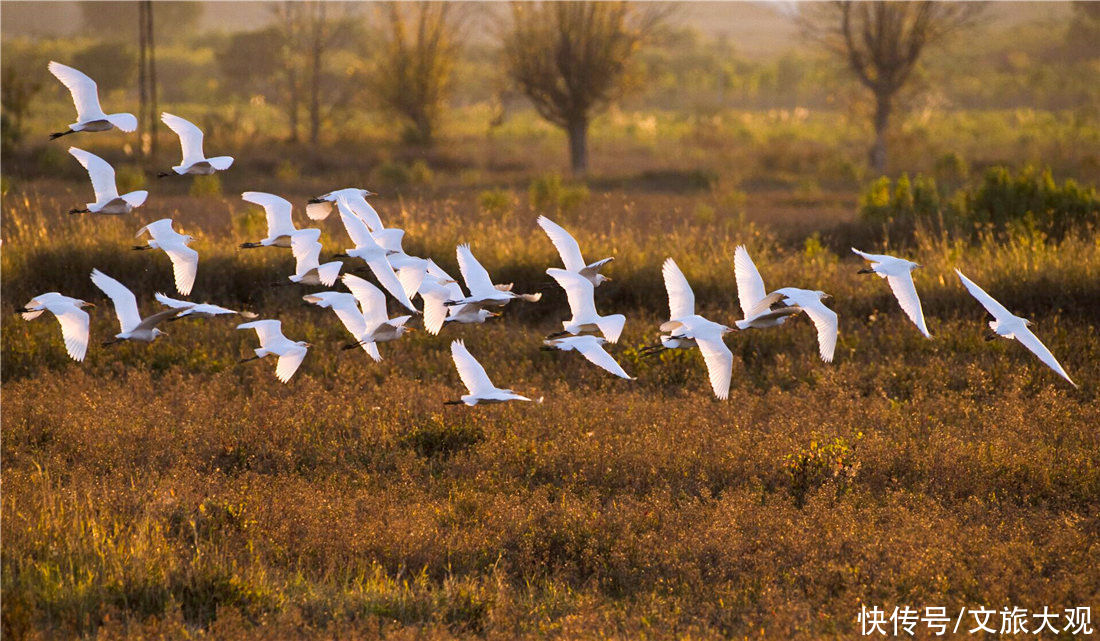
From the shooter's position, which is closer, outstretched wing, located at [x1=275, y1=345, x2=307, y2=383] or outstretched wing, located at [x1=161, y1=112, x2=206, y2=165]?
outstretched wing, located at [x1=161, y1=112, x2=206, y2=165]

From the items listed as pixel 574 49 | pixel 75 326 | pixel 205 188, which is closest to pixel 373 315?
pixel 75 326

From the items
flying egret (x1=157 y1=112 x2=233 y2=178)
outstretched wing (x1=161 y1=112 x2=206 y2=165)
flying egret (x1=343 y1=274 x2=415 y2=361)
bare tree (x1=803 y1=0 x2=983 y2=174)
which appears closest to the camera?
flying egret (x1=157 y1=112 x2=233 y2=178)

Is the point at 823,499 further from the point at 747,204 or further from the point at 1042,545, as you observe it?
the point at 747,204

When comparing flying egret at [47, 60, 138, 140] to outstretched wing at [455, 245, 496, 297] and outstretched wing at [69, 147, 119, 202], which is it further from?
outstretched wing at [455, 245, 496, 297]

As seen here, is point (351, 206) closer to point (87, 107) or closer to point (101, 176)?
point (101, 176)

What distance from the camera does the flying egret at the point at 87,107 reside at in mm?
4539

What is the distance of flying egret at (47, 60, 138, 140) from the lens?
4.54m

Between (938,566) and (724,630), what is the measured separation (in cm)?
124

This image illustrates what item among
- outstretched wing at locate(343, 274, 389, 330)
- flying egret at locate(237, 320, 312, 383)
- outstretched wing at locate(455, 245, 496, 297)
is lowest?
flying egret at locate(237, 320, 312, 383)

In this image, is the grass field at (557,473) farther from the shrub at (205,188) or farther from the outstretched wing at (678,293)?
the shrub at (205,188)

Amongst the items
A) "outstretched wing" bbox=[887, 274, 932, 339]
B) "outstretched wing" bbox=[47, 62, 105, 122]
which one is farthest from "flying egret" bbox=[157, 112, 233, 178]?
"outstretched wing" bbox=[887, 274, 932, 339]

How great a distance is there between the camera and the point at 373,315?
5250 mm

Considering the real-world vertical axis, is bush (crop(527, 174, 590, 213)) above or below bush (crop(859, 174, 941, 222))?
Result: below

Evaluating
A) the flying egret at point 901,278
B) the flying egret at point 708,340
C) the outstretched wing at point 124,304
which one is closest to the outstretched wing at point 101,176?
the outstretched wing at point 124,304
